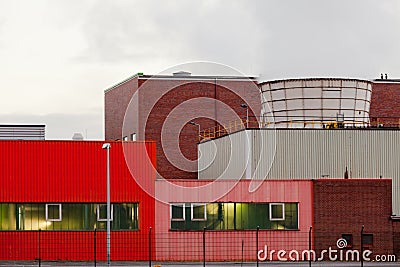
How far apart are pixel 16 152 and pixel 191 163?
27.2m

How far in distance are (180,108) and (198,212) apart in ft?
91.8

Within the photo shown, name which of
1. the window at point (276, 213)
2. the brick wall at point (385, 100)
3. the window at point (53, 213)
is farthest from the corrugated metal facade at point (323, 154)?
the brick wall at point (385, 100)

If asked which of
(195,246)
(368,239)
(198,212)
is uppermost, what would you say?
(198,212)

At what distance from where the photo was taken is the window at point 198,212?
161 feet

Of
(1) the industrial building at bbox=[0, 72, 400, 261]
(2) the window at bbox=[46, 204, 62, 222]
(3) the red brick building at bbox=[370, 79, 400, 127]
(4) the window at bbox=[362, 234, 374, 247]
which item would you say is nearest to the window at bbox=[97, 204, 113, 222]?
(1) the industrial building at bbox=[0, 72, 400, 261]

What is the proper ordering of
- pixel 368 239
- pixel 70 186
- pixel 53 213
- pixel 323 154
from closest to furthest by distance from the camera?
pixel 53 213 < pixel 70 186 < pixel 368 239 < pixel 323 154

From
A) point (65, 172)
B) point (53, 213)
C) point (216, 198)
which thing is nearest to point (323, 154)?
point (216, 198)

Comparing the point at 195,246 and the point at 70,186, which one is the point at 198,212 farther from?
the point at 70,186

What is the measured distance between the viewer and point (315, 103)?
55.9m

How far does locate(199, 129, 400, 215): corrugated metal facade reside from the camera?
51375 millimetres

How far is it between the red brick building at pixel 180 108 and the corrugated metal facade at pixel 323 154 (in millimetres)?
22987

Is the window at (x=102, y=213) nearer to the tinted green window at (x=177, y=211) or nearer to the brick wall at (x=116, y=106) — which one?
the tinted green window at (x=177, y=211)

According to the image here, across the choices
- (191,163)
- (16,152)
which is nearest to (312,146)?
(16,152)

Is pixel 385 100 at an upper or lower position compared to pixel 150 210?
upper
